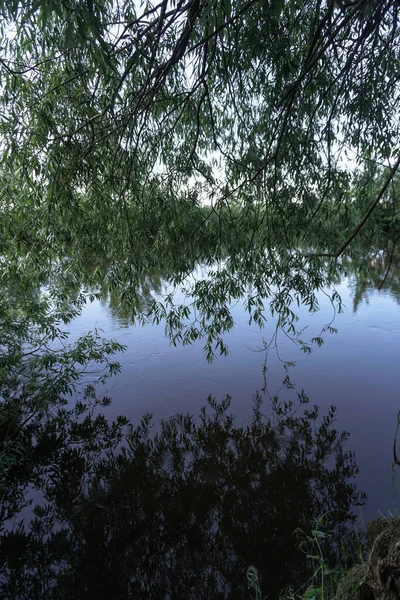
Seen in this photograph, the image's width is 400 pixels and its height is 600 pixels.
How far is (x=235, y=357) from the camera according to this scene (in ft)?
19.3

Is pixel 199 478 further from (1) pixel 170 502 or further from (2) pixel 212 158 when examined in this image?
(2) pixel 212 158

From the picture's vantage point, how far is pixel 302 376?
5.27 m

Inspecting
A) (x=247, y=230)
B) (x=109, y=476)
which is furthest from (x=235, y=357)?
(x=247, y=230)

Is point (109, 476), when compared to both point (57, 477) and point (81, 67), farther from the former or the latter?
point (81, 67)

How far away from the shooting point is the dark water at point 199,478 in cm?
266

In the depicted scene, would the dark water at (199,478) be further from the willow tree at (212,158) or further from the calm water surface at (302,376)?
the willow tree at (212,158)

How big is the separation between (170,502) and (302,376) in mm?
2559

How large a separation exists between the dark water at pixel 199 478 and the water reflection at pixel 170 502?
0.04 feet

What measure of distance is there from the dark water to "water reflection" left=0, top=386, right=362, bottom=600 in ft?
0.04

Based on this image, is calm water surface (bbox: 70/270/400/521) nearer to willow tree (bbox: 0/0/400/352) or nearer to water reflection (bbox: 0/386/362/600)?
water reflection (bbox: 0/386/362/600)

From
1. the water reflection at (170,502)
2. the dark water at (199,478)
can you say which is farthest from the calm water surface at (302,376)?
the water reflection at (170,502)

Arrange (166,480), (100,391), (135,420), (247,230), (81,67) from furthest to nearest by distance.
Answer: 1. (100,391)
2. (135,420)
3. (166,480)
4. (247,230)
5. (81,67)

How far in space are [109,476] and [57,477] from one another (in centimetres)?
44

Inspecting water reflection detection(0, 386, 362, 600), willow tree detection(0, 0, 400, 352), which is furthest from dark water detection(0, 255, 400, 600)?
willow tree detection(0, 0, 400, 352)
